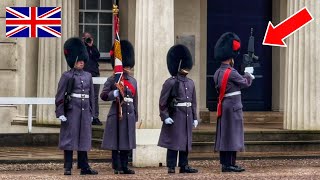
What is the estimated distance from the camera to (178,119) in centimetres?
2103

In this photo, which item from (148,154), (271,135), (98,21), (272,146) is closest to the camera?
(148,154)

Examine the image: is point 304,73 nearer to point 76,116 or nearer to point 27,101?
point 27,101

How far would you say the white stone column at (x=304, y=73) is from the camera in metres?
24.9

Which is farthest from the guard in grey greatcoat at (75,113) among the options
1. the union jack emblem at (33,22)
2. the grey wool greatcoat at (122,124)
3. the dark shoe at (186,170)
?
the union jack emblem at (33,22)

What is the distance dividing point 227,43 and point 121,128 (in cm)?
215

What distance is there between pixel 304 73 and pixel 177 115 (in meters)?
4.66

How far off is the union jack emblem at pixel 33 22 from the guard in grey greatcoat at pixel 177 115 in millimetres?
3592

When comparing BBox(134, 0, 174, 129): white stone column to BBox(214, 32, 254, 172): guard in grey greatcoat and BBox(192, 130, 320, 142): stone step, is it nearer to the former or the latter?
BBox(192, 130, 320, 142): stone step

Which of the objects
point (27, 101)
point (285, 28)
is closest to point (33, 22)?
point (27, 101)

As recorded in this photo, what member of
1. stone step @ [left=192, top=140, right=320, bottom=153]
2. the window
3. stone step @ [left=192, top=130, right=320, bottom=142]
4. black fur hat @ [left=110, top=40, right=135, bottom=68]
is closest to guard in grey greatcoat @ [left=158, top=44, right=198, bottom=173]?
black fur hat @ [left=110, top=40, right=135, bottom=68]

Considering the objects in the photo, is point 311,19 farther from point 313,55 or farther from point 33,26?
point 33,26

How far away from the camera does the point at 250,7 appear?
92.4 feet

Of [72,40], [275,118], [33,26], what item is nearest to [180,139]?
[72,40]

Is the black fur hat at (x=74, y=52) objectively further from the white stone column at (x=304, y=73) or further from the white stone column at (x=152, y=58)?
the white stone column at (x=304, y=73)
